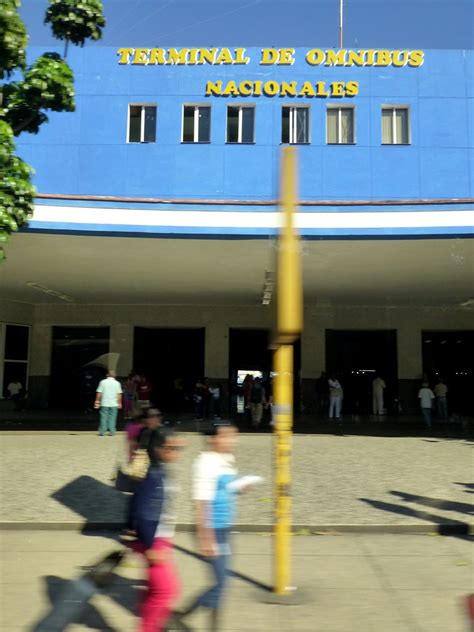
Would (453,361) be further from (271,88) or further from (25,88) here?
(25,88)

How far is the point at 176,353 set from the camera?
2534cm

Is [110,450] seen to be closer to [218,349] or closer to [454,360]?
[218,349]

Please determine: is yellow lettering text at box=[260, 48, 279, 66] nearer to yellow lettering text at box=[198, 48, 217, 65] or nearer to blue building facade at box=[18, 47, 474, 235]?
blue building facade at box=[18, 47, 474, 235]

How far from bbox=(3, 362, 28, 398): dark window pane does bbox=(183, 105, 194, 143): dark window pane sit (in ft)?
37.4

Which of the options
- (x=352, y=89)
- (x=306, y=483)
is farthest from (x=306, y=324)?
(x=306, y=483)

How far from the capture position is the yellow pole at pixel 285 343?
455 centimetres

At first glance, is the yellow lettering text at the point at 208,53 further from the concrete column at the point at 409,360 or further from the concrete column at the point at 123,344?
the concrete column at the point at 409,360

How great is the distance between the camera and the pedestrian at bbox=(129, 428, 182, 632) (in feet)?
12.0

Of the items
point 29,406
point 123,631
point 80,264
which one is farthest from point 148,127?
point 123,631

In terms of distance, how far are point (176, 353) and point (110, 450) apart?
13045 mm

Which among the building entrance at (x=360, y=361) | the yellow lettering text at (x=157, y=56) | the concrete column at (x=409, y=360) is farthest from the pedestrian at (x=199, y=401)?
the yellow lettering text at (x=157, y=56)

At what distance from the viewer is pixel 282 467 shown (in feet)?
15.4

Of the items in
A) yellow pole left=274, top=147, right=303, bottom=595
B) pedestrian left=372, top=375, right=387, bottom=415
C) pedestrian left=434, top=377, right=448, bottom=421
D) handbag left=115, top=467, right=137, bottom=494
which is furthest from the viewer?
pedestrian left=372, top=375, right=387, bottom=415

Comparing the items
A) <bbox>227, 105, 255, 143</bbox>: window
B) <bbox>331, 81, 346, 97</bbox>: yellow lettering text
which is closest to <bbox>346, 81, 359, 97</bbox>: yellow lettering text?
<bbox>331, 81, 346, 97</bbox>: yellow lettering text
